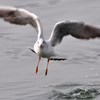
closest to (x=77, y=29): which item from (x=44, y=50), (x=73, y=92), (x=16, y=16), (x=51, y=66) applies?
(x=44, y=50)

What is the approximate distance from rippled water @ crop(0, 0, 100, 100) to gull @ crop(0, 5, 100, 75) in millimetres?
1371

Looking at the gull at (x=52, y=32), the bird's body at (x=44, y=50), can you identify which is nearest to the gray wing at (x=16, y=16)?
the gull at (x=52, y=32)

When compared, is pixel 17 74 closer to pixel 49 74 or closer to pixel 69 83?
pixel 49 74

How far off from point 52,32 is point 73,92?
6.65 feet

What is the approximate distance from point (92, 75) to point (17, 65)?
2.75m

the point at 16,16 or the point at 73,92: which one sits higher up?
the point at 16,16

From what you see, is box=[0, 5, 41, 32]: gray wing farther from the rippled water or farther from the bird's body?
the rippled water

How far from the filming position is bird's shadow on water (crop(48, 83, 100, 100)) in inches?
450

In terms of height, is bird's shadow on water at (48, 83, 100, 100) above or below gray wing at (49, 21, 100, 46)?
below

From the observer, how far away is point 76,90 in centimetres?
1192

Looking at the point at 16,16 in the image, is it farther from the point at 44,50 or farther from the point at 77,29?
the point at 77,29

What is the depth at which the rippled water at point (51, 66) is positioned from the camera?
11750mm

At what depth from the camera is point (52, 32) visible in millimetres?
11156

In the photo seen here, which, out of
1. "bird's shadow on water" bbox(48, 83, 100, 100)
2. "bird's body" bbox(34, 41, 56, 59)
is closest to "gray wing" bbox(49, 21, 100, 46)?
"bird's body" bbox(34, 41, 56, 59)
